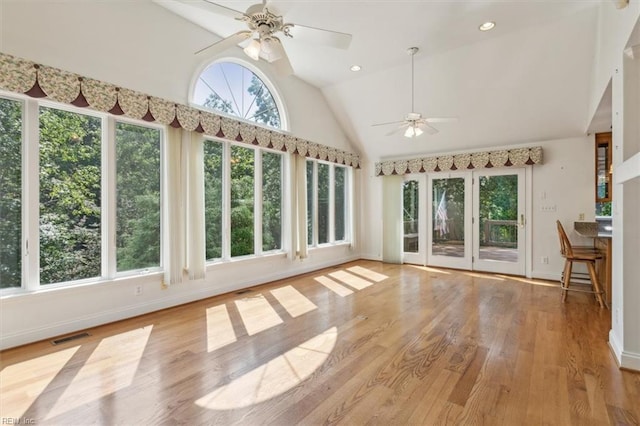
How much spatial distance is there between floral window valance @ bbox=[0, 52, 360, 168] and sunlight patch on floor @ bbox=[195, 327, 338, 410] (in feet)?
9.92

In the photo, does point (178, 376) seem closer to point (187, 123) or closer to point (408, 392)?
point (408, 392)

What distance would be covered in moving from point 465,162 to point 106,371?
6251 mm

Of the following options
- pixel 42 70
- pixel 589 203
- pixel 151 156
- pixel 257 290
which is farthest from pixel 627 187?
pixel 42 70

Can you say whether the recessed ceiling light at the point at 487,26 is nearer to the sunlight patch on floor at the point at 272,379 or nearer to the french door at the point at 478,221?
the french door at the point at 478,221

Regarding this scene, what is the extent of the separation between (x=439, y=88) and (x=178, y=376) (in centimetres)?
535

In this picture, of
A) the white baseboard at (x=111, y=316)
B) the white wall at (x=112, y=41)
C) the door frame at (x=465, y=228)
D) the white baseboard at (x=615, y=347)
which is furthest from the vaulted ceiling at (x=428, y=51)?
the white baseboard at (x=615, y=347)

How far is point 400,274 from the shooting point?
5895mm

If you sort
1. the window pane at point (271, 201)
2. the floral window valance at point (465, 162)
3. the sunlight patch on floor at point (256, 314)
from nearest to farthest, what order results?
1. the sunlight patch on floor at point (256, 314)
2. the window pane at point (271, 201)
3. the floral window valance at point (465, 162)

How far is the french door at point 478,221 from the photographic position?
5.71 meters

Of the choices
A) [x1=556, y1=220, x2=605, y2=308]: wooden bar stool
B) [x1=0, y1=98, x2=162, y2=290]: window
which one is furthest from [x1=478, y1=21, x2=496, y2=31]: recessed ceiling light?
[x1=0, y1=98, x2=162, y2=290]: window

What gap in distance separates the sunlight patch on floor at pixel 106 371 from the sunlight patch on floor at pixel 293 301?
62.7 inches

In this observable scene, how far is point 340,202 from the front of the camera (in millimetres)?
7246

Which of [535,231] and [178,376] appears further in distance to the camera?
[535,231]

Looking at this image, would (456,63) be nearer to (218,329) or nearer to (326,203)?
(326,203)
